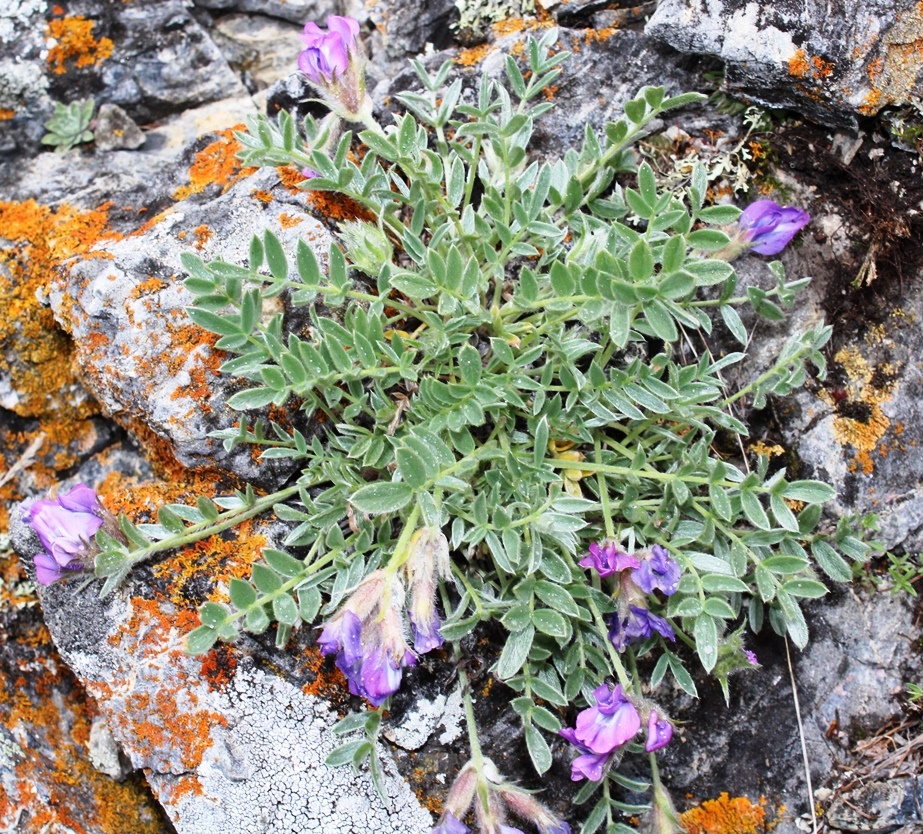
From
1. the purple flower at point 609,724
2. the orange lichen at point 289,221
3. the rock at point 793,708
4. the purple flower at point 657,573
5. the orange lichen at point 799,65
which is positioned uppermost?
the orange lichen at point 799,65

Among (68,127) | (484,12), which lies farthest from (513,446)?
(68,127)

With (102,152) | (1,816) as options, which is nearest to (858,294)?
(102,152)

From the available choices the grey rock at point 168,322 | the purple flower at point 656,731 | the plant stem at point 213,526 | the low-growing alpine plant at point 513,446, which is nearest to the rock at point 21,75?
the grey rock at point 168,322

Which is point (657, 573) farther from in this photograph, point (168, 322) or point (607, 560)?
point (168, 322)

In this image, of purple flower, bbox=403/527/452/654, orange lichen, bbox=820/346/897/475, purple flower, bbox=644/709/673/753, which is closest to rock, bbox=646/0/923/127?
orange lichen, bbox=820/346/897/475

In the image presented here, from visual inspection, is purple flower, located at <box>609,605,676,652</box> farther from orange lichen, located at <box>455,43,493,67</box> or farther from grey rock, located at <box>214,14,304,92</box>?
grey rock, located at <box>214,14,304,92</box>

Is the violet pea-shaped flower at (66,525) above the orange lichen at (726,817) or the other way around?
above

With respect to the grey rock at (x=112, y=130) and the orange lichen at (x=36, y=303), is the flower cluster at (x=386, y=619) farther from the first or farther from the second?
the grey rock at (x=112, y=130)
